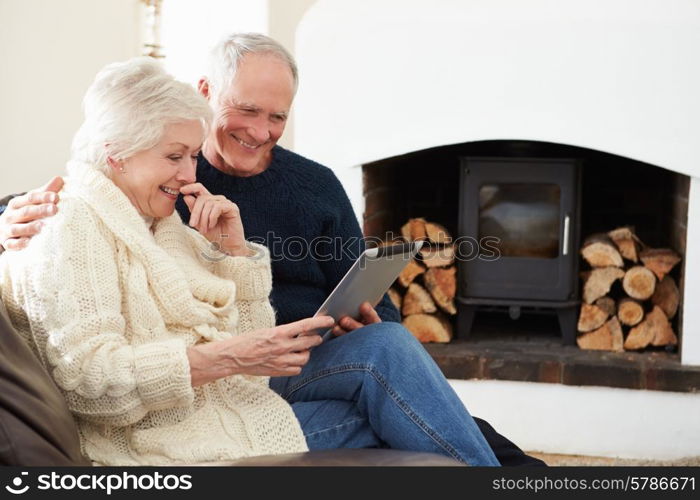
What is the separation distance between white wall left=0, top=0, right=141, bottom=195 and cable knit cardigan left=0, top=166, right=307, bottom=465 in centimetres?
161

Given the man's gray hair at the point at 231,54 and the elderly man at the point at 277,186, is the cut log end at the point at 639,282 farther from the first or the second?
the man's gray hair at the point at 231,54

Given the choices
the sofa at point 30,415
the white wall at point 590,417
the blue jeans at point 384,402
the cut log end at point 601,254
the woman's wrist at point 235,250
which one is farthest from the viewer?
the cut log end at point 601,254

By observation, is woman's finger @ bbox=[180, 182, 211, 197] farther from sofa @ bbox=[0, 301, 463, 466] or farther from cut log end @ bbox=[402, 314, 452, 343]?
cut log end @ bbox=[402, 314, 452, 343]

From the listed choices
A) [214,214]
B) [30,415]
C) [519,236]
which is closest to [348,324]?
[214,214]

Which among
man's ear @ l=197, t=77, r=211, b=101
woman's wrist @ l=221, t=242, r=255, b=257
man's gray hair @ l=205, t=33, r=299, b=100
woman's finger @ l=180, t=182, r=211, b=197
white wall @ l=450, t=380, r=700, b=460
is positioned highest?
man's gray hair @ l=205, t=33, r=299, b=100

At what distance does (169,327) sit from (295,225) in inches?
22.7

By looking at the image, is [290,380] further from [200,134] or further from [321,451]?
[200,134]

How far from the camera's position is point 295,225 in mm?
2135

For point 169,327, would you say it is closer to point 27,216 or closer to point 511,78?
point 27,216

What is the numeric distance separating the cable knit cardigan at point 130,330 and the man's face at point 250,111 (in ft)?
1.24

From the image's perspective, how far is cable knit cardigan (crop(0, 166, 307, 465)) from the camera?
144 centimetres

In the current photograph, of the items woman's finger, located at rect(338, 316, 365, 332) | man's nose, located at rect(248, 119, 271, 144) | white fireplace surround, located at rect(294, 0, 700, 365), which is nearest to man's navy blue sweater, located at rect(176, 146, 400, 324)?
man's nose, located at rect(248, 119, 271, 144)

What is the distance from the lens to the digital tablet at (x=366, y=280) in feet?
5.63

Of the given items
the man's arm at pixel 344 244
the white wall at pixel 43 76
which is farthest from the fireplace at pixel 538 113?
the man's arm at pixel 344 244
